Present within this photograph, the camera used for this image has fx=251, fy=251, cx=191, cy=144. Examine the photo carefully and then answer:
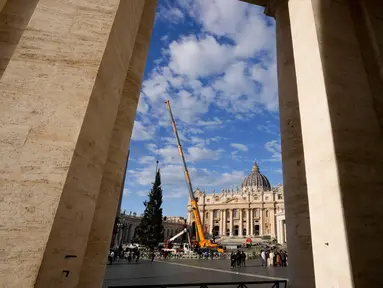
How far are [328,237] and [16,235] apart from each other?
307 cm

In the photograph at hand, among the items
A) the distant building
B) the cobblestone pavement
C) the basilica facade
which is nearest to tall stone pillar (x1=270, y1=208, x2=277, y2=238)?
the basilica facade

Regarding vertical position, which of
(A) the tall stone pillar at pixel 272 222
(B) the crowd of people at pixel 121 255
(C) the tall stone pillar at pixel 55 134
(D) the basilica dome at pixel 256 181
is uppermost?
(D) the basilica dome at pixel 256 181

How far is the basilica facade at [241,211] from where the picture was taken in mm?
100000

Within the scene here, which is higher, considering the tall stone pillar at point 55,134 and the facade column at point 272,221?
the facade column at point 272,221

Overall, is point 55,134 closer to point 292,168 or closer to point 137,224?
point 292,168

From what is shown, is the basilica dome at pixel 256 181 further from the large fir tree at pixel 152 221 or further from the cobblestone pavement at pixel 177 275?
the cobblestone pavement at pixel 177 275

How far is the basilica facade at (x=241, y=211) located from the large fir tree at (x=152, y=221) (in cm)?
5184

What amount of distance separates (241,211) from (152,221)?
65806 millimetres

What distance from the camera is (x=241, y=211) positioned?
106 m

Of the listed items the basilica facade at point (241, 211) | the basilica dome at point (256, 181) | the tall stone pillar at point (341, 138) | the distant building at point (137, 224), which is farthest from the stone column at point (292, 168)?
the basilica dome at point (256, 181)

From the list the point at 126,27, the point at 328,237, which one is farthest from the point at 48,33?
the point at 328,237

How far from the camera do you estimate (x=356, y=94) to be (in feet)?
11.3

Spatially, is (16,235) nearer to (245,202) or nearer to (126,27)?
(126,27)

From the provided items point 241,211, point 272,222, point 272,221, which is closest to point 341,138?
point 272,221
